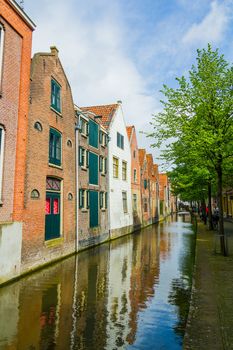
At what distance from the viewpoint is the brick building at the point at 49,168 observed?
11.6 meters

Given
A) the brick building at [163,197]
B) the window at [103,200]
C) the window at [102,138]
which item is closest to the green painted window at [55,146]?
the window at [102,138]

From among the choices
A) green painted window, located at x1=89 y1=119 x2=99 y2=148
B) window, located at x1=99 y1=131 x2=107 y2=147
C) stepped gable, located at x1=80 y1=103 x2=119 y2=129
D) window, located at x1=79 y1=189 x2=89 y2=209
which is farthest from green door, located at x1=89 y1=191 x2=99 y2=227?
stepped gable, located at x1=80 y1=103 x2=119 y2=129

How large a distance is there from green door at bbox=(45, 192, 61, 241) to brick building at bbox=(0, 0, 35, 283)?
252 centimetres

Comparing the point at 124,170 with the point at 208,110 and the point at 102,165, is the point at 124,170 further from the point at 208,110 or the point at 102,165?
the point at 208,110

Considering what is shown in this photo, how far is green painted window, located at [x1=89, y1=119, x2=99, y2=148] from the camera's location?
19203mm

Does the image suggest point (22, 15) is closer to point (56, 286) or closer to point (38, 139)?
point (38, 139)

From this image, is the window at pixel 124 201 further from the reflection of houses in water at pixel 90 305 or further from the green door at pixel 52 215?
the reflection of houses in water at pixel 90 305

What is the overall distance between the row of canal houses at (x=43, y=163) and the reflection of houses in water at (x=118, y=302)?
11.1 feet

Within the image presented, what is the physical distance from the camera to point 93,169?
19609 millimetres

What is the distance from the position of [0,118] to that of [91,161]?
33.2ft

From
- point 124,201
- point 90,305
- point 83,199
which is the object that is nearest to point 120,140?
point 124,201

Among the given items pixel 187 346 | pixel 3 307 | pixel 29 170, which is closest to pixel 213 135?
pixel 29 170

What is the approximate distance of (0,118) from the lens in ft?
31.2

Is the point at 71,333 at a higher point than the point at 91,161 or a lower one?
lower
